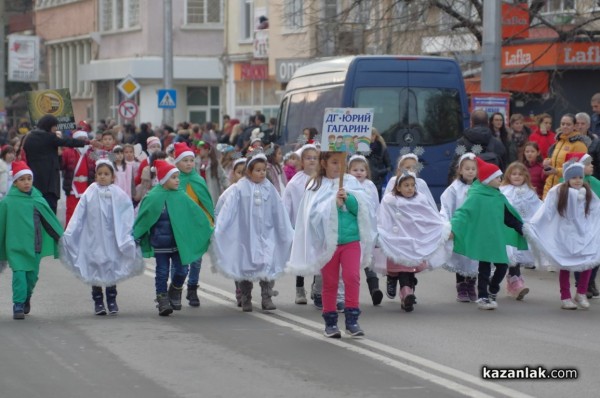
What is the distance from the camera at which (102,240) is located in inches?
568

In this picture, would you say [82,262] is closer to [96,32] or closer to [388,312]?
[388,312]

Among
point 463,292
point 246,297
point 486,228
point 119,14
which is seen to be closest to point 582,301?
point 486,228

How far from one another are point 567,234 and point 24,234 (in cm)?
532

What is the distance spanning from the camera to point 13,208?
14.2 metres

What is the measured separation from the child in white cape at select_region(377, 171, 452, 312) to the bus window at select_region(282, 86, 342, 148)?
8785 millimetres

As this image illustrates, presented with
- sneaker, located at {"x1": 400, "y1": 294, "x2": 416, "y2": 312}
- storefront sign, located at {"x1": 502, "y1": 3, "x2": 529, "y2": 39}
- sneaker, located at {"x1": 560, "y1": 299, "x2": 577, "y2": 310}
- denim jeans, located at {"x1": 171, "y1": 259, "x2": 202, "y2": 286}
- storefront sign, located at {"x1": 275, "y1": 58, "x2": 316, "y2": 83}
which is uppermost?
storefront sign, located at {"x1": 502, "y1": 3, "x2": 529, "y2": 39}

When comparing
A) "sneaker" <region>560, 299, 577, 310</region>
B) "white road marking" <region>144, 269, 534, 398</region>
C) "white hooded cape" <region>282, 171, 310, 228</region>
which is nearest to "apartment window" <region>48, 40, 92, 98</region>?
"white hooded cape" <region>282, 171, 310, 228</region>

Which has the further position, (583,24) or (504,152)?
(583,24)

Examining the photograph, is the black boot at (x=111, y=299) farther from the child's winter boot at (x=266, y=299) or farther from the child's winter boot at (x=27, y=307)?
the child's winter boot at (x=266, y=299)

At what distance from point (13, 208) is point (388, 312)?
3.70 metres

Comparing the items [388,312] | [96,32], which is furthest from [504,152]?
[96,32]

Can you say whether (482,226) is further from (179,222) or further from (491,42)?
(491,42)

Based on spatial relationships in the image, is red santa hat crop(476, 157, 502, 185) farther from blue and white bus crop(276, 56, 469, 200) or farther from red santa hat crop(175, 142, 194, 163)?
blue and white bus crop(276, 56, 469, 200)

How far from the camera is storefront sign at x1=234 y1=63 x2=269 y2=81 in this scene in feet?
167
